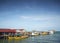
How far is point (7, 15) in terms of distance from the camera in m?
2.19

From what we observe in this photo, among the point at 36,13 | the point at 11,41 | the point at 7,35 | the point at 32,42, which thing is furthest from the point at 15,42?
the point at 36,13

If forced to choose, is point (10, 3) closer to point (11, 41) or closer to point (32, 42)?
point (11, 41)

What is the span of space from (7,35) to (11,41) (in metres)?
0.16

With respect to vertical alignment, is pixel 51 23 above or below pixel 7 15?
below

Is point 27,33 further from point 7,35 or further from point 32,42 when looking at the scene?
A: point 7,35

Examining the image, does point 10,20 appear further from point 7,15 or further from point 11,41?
point 11,41

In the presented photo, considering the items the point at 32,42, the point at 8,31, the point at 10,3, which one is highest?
the point at 10,3

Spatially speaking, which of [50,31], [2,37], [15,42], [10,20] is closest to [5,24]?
[10,20]

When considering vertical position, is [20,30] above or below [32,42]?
above

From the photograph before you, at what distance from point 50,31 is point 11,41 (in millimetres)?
917

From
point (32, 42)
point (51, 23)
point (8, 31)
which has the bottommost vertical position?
point (32, 42)

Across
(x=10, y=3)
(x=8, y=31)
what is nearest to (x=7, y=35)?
(x=8, y=31)

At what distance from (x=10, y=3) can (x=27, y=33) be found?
799 mm

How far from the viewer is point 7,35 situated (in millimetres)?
2156
